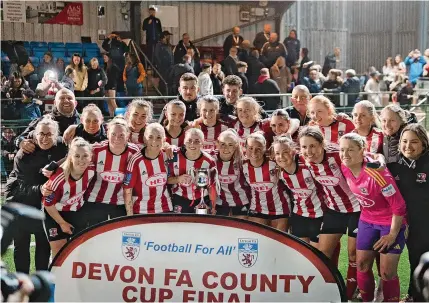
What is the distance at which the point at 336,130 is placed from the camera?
5.27 m

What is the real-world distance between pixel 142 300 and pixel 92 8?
1409 centimetres

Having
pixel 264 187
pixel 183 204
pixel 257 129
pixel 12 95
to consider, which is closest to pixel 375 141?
pixel 264 187

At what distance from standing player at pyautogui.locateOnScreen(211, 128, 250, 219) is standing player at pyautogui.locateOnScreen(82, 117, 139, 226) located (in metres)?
0.67

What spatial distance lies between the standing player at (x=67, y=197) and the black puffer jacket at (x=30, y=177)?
174 millimetres

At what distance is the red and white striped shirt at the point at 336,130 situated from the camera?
5.26 m

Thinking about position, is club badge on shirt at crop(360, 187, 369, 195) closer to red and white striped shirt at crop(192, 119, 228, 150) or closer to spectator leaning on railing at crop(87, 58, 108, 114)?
red and white striped shirt at crop(192, 119, 228, 150)

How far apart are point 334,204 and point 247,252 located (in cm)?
134

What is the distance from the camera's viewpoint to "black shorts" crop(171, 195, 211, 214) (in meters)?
4.96

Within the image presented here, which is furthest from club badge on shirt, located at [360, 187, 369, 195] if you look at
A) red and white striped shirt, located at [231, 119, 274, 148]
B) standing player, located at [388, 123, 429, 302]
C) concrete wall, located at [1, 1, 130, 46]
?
concrete wall, located at [1, 1, 130, 46]

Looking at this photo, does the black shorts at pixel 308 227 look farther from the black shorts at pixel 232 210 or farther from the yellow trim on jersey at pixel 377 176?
the yellow trim on jersey at pixel 377 176

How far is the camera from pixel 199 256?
3.57 meters

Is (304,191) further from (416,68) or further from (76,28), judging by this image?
(416,68)

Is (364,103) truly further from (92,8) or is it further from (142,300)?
(92,8)

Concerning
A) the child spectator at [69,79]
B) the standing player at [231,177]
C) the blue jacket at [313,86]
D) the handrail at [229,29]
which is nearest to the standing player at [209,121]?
the standing player at [231,177]
